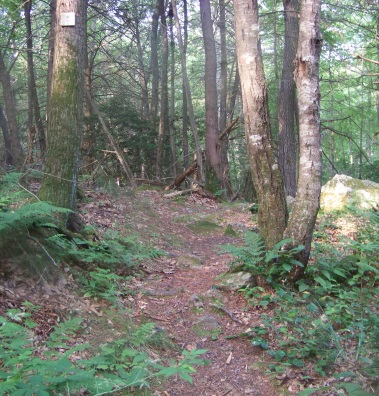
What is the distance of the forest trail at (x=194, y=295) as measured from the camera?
3408 mm

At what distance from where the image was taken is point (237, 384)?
11.0 ft

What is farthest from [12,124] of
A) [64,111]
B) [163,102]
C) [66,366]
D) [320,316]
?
[66,366]

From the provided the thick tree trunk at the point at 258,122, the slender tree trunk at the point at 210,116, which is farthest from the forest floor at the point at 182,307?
the slender tree trunk at the point at 210,116

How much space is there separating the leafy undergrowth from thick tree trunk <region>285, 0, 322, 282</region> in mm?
277

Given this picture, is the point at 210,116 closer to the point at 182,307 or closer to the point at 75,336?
the point at 182,307

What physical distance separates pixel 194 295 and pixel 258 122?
232 cm

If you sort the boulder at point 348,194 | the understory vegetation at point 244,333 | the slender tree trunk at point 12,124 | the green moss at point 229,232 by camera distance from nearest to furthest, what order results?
the understory vegetation at point 244,333
the boulder at point 348,194
the green moss at point 229,232
the slender tree trunk at point 12,124

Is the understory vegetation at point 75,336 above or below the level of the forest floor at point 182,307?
above

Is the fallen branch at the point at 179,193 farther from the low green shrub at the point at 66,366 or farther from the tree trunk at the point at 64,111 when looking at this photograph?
the low green shrub at the point at 66,366

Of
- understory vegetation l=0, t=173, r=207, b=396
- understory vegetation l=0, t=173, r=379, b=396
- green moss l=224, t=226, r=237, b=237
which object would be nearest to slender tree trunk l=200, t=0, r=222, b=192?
green moss l=224, t=226, r=237, b=237

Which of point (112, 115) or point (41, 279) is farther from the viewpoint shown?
point (112, 115)

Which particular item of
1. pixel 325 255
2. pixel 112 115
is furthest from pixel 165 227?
pixel 112 115

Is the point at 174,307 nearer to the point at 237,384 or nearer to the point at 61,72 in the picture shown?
the point at 237,384

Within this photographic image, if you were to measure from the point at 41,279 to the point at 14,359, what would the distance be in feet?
5.80
